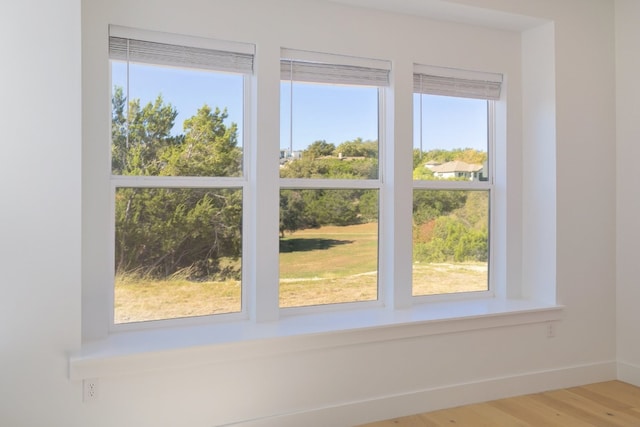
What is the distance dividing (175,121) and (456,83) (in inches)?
77.5

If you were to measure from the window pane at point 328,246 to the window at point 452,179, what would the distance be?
386 mm

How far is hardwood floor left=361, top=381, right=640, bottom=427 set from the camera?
3.27m

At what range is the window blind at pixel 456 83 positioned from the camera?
12.3 ft

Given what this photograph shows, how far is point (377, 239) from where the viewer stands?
12.2 ft

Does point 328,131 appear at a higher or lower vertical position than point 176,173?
higher

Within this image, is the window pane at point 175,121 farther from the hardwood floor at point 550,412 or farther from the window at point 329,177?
the hardwood floor at point 550,412

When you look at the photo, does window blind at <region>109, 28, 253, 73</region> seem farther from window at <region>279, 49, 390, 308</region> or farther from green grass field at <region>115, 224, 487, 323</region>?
green grass field at <region>115, 224, 487, 323</region>
